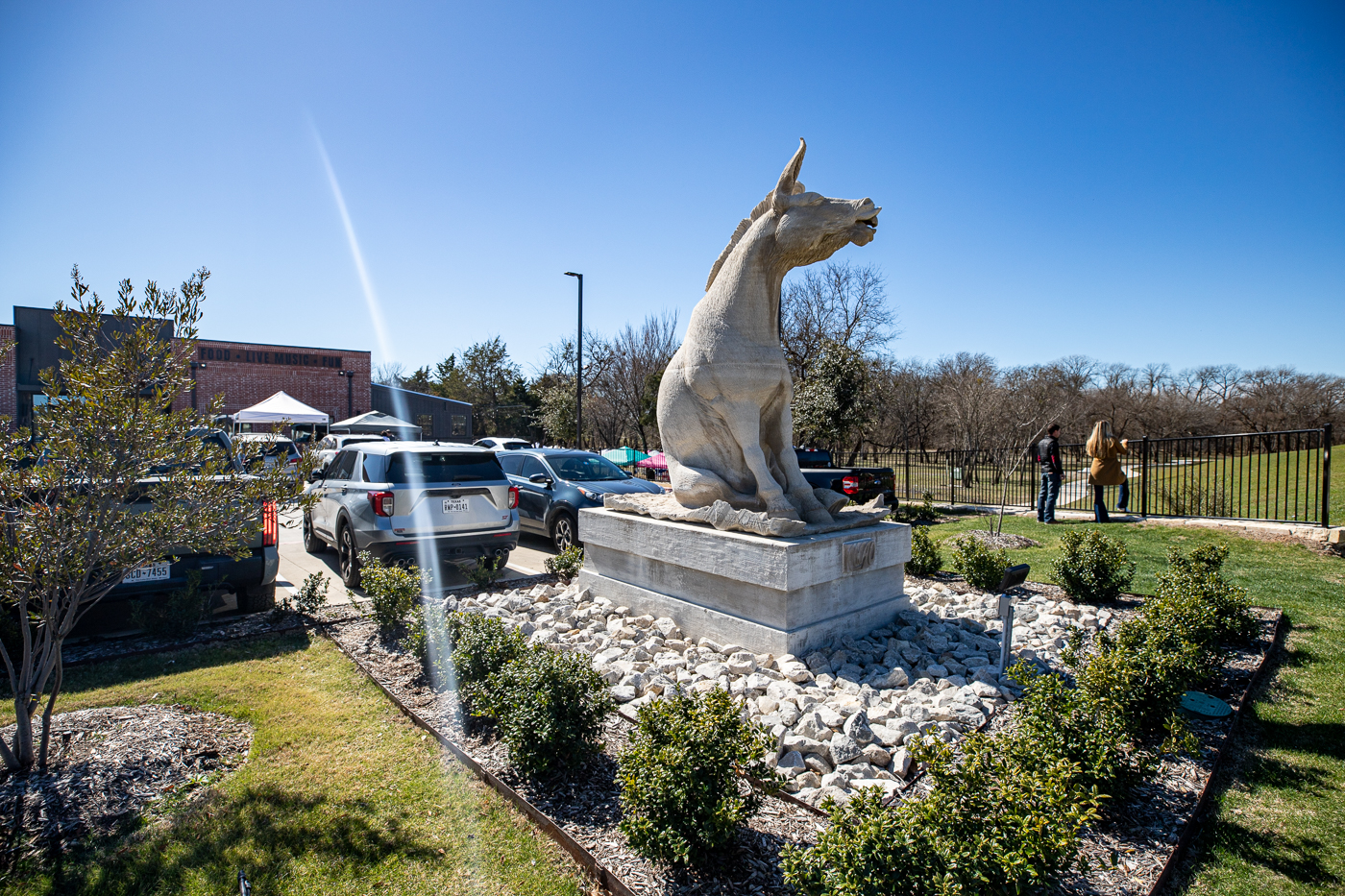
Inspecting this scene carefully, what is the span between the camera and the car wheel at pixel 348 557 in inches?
276

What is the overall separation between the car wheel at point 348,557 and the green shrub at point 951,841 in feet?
20.5

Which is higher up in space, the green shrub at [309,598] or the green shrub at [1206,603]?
the green shrub at [1206,603]

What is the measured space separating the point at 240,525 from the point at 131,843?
1.47 metres

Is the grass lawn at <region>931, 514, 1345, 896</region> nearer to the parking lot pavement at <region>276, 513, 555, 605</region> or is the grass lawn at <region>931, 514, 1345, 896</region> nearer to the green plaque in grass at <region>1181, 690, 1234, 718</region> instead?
the green plaque in grass at <region>1181, 690, 1234, 718</region>

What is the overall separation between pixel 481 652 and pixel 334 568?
601 cm

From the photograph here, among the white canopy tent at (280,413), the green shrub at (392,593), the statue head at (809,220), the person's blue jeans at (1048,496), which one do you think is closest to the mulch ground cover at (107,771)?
the green shrub at (392,593)

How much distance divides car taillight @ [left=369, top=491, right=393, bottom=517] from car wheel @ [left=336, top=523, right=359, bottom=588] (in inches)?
24.6

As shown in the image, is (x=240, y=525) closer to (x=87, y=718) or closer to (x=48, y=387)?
(x=48, y=387)

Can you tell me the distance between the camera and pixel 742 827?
8.62ft

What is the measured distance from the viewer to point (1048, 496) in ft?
37.4

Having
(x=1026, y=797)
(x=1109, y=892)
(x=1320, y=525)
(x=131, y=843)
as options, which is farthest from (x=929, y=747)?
(x=1320, y=525)

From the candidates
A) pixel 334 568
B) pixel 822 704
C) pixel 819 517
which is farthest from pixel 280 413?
pixel 822 704

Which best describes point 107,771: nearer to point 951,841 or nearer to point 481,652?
point 481,652

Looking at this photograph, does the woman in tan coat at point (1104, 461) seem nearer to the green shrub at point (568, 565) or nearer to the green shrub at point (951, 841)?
the green shrub at point (568, 565)
